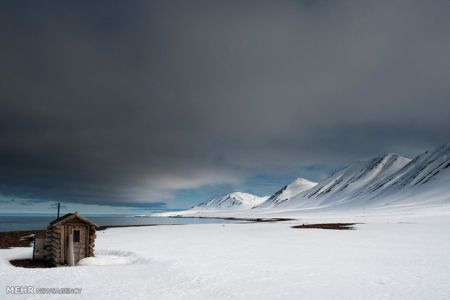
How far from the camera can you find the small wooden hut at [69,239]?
25.2m

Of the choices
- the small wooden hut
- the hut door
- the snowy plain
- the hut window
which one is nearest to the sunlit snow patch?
the snowy plain

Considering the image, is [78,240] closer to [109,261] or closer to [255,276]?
[109,261]

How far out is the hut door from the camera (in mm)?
25688

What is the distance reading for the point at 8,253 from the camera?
99.8 ft

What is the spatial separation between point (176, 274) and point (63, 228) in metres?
11.2

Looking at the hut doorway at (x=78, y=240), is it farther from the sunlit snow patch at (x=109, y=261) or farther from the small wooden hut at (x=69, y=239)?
the sunlit snow patch at (x=109, y=261)

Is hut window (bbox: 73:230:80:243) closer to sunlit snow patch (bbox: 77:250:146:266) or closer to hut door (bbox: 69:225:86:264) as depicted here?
hut door (bbox: 69:225:86:264)

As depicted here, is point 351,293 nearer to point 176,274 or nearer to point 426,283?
point 426,283

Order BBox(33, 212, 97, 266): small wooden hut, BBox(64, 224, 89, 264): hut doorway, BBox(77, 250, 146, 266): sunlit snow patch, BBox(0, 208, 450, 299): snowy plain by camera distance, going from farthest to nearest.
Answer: BBox(64, 224, 89, 264): hut doorway, BBox(33, 212, 97, 266): small wooden hut, BBox(77, 250, 146, 266): sunlit snow patch, BBox(0, 208, 450, 299): snowy plain

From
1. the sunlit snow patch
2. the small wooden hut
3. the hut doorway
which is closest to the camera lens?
the sunlit snow patch

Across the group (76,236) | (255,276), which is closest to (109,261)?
Result: (76,236)

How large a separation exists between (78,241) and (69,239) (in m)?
0.81

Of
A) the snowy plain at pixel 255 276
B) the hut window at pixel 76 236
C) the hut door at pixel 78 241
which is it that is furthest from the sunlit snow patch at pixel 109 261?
the hut window at pixel 76 236

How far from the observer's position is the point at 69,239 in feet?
82.7
